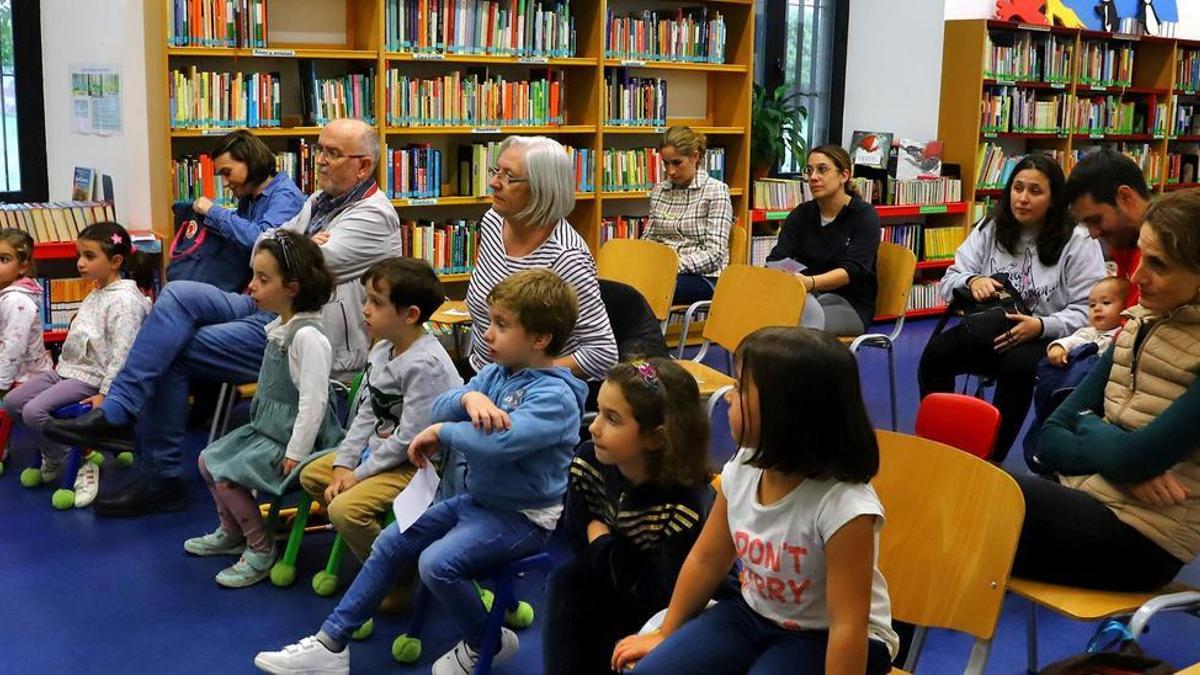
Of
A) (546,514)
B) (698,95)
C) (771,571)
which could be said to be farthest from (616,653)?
(698,95)

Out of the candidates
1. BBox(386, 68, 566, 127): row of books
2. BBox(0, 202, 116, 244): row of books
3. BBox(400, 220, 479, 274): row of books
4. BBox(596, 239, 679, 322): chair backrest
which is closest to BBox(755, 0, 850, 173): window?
BBox(386, 68, 566, 127): row of books

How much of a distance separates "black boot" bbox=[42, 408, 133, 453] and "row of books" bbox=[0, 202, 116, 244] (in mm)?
1770

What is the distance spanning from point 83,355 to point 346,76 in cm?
217

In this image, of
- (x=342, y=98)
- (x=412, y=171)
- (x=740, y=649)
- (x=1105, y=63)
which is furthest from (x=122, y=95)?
(x=1105, y=63)

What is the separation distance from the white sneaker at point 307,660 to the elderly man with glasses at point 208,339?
1.23 m

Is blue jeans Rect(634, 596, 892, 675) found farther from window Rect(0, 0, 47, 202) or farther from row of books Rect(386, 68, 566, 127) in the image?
window Rect(0, 0, 47, 202)

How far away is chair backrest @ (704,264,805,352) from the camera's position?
14.3 ft

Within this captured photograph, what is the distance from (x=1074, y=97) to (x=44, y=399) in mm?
7231

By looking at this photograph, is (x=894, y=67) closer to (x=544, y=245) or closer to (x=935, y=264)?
(x=935, y=264)

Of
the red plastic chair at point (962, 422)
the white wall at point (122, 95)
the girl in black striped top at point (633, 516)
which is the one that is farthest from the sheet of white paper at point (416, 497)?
the white wall at point (122, 95)

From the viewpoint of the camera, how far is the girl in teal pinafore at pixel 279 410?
11.5 feet

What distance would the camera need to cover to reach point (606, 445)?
7.88 ft

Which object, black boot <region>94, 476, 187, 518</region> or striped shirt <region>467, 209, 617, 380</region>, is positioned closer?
striped shirt <region>467, 209, 617, 380</region>

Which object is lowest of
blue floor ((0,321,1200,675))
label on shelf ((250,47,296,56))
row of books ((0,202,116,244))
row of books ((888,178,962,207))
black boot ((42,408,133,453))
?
blue floor ((0,321,1200,675))
